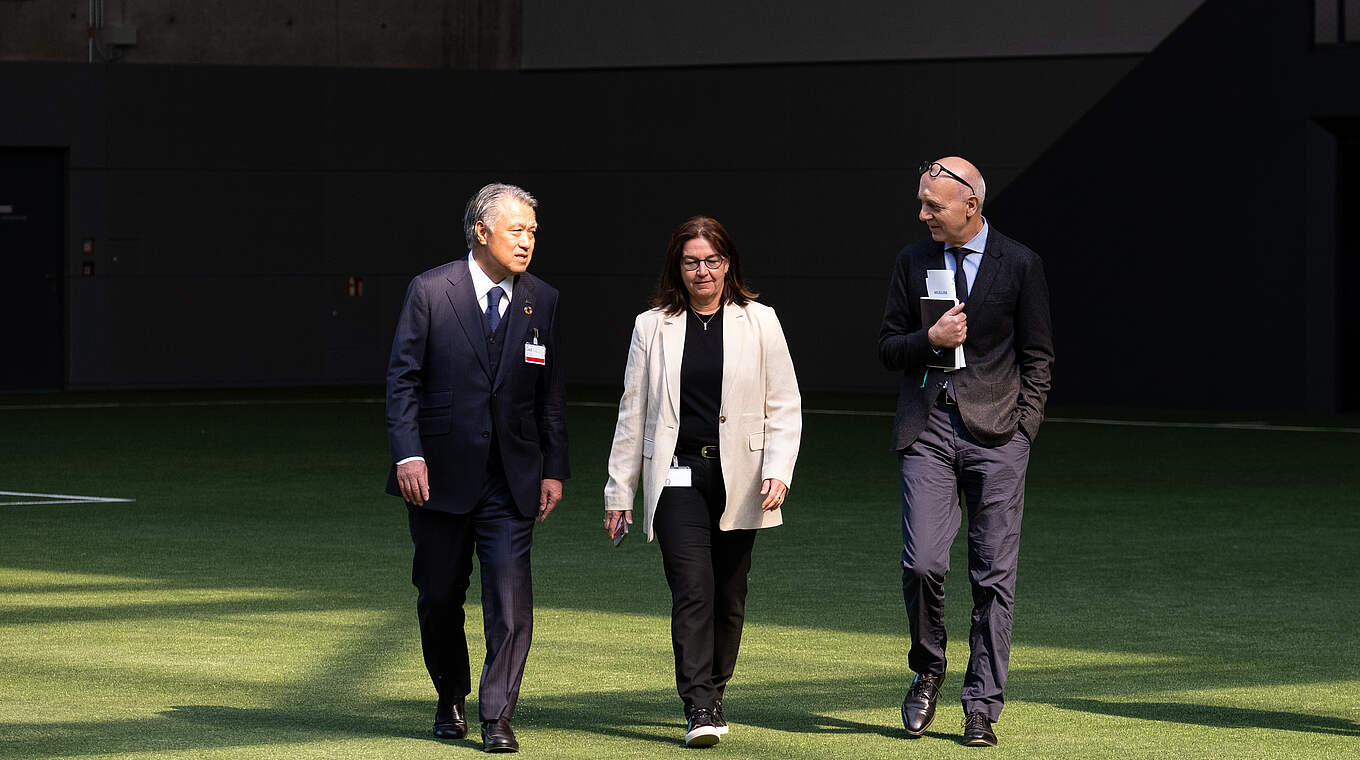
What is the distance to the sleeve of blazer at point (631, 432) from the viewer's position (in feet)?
23.9

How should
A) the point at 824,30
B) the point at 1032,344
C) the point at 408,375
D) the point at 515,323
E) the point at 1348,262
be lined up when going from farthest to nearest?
the point at 824,30 → the point at 1348,262 → the point at 1032,344 → the point at 515,323 → the point at 408,375

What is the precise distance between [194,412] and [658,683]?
1761 centimetres

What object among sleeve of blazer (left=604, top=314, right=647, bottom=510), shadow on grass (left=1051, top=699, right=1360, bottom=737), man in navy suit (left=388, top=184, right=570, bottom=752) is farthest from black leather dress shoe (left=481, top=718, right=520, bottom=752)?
shadow on grass (left=1051, top=699, right=1360, bottom=737)

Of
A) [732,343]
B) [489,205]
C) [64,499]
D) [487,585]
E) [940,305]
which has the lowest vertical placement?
[64,499]

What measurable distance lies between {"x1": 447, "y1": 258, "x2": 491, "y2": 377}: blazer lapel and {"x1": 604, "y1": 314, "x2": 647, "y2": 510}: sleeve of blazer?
45cm

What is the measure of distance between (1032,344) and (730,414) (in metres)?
0.99

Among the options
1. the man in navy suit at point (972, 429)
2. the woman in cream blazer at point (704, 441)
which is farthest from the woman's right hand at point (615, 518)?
the man in navy suit at point (972, 429)

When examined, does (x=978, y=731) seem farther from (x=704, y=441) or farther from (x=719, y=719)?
(x=704, y=441)

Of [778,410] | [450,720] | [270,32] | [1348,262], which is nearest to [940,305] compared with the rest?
[778,410]

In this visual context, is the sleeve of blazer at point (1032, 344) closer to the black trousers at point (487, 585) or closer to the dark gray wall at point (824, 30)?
the black trousers at point (487, 585)

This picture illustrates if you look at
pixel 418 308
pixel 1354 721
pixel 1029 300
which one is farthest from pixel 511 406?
pixel 1354 721

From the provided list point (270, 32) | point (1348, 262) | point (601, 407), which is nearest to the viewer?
point (1348, 262)

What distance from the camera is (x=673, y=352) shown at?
7.24 metres

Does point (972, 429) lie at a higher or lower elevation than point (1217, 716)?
higher
